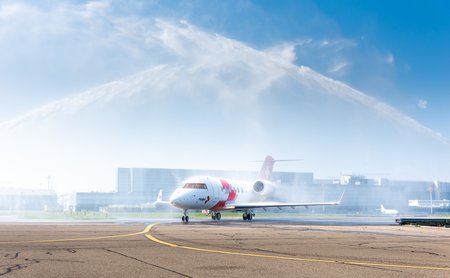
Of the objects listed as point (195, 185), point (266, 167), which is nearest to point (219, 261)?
point (195, 185)

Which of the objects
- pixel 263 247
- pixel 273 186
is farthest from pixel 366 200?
pixel 263 247

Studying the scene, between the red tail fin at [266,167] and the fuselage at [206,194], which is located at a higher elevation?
the red tail fin at [266,167]

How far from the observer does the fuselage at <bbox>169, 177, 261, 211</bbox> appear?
41.6 metres

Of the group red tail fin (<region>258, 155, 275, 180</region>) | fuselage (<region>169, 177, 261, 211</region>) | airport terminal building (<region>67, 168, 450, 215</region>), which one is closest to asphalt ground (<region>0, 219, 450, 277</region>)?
fuselage (<region>169, 177, 261, 211</region>)

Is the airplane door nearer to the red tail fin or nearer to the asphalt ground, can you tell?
the red tail fin

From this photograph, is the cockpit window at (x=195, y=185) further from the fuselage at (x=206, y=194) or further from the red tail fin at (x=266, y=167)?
the red tail fin at (x=266, y=167)

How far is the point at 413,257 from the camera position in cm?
1383

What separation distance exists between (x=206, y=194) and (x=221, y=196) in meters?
3.50

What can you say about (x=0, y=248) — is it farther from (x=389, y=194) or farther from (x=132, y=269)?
(x=389, y=194)

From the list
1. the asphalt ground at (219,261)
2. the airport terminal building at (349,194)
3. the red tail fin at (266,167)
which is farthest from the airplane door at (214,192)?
the airport terminal building at (349,194)

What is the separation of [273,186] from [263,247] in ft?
142

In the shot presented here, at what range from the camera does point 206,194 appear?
144 ft

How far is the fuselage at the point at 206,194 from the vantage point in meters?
41.6

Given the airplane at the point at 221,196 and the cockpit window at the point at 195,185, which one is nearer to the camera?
the airplane at the point at 221,196
